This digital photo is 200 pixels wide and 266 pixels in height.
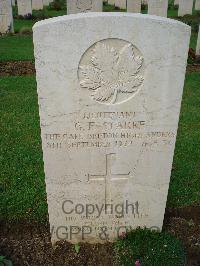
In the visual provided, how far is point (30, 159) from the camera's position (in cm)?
532

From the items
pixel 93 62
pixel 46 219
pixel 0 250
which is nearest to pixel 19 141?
pixel 46 219

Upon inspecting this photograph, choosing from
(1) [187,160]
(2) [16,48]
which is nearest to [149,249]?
(1) [187,160]

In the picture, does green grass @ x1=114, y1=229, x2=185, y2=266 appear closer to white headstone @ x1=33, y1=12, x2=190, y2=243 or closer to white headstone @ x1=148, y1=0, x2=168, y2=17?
white headstone @ x1=33, y1=12, x2=190, y2=243

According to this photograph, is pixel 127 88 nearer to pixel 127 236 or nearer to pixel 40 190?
pixel 127 236

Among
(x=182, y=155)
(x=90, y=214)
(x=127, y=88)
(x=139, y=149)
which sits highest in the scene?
(x=127, y=88)

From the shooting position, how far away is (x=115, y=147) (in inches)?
134

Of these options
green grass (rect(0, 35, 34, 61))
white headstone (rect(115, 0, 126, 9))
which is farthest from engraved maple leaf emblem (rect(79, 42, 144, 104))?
white headstone (rect(115, 0, 126, 9))

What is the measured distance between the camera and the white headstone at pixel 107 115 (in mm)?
2912

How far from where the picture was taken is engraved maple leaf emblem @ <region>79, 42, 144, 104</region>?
9.79ft

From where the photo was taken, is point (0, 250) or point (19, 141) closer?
point (0, 250)

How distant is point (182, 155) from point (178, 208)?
4.41 ft

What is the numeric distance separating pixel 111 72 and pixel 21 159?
269cm

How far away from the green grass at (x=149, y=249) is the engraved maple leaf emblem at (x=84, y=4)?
10.1 meters

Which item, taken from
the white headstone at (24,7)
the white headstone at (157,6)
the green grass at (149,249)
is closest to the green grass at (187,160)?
the green grass at (149,249)
